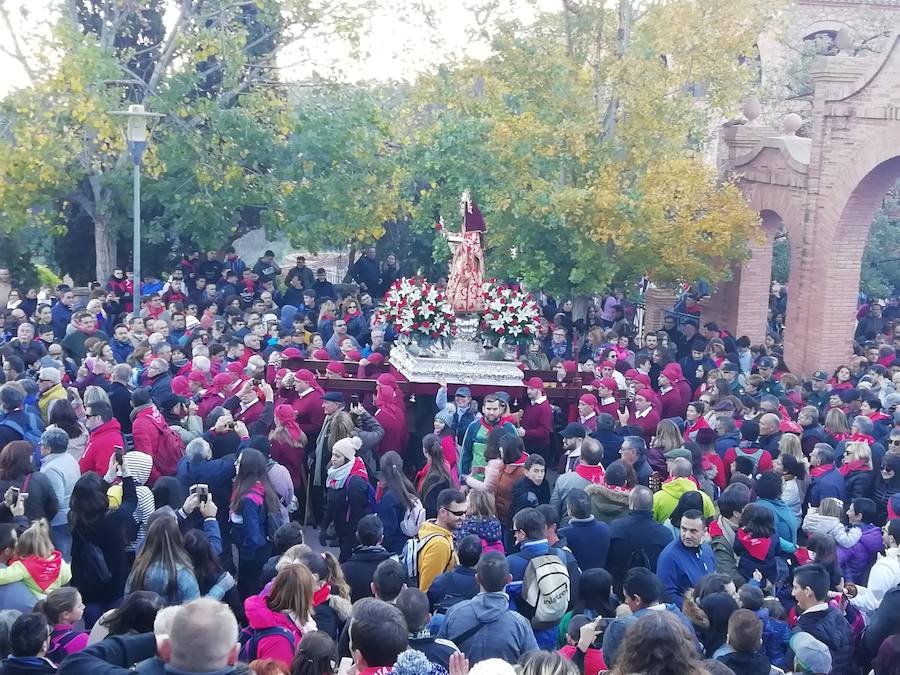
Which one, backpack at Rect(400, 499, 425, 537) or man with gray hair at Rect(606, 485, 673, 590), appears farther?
backpack at Rect(400, 499, 425, 537)

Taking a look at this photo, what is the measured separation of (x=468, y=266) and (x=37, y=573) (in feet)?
32.4

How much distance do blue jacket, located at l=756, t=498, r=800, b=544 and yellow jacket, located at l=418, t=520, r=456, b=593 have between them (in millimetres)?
2827

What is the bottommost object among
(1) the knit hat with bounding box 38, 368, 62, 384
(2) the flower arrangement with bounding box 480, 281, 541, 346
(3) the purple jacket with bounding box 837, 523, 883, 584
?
(3) the purple jacket with bounding box 837, 523, 883, 584

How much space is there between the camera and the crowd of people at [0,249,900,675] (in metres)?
6.58

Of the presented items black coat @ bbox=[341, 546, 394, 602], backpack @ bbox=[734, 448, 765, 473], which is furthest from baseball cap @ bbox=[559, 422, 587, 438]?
black coat @ bbox=[341, 546, 394, 602]

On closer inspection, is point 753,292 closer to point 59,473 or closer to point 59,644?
point 59,473

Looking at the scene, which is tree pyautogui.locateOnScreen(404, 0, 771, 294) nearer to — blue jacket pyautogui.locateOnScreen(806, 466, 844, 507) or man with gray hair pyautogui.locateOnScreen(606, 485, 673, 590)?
blue jacket pyautogui.locateOnScreen(806, 466, 844, 507)

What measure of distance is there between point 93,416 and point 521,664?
5981mm

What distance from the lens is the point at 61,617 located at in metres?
6.66

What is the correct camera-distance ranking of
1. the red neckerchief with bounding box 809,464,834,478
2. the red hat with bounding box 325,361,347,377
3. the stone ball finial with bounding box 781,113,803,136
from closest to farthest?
1. the red neckerchief with bounding box 809,464,834,478
2. the red hat with bounding box 325,361,347,377
3. the stone ball finial with bounding box 781,113,803,136

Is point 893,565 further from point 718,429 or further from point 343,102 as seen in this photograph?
point 343,102

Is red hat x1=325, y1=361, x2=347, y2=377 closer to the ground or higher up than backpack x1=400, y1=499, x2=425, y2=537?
higher up

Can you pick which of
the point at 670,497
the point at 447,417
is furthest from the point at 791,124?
the point at 670,497

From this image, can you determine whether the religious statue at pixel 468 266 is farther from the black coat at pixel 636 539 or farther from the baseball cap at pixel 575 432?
the black coat at pixel 636 539
